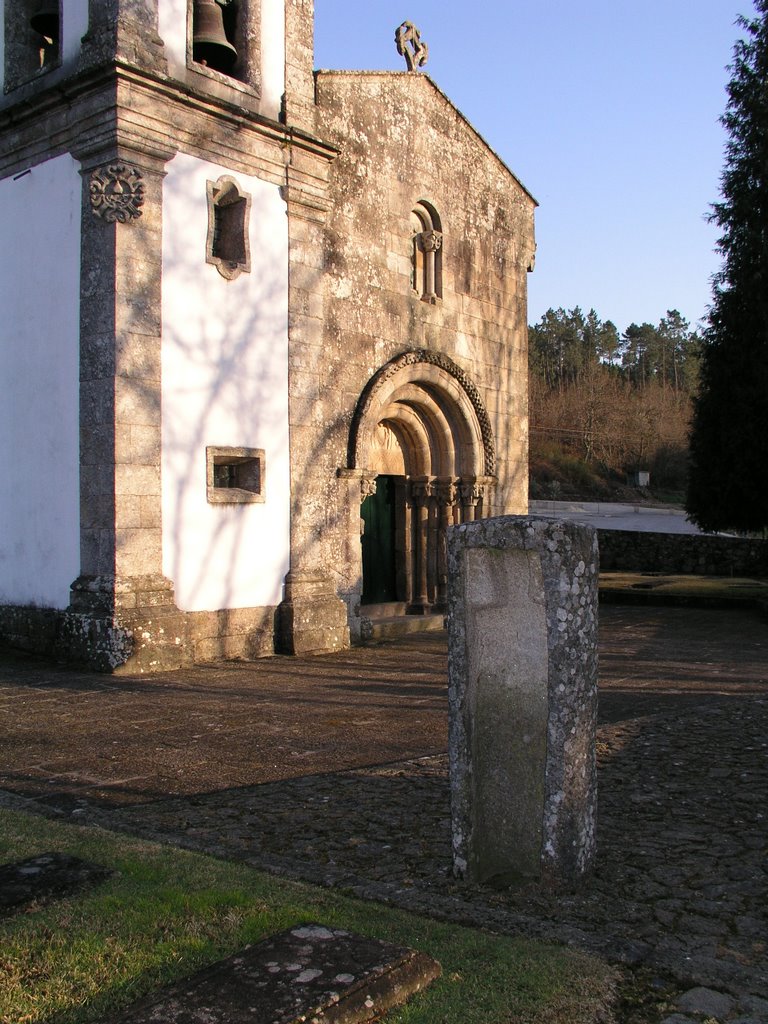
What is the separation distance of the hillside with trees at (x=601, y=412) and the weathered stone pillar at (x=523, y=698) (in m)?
45.6

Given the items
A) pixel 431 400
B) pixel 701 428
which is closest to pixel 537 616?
pixel 431 400

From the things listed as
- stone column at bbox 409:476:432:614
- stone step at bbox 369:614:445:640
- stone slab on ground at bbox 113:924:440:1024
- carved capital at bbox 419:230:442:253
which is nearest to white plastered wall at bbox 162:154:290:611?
stone step at bbox 369:614:445:640

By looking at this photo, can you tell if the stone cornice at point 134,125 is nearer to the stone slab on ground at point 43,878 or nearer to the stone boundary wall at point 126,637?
the stone boundary wall at point 126,637

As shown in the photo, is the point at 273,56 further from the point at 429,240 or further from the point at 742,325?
the point at 742,325

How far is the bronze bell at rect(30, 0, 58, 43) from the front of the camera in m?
10.7

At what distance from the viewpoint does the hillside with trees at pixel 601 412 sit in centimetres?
5578

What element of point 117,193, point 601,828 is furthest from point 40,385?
point 601,828

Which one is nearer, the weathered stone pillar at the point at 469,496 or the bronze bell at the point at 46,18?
the bronze bell at the point at 46,18

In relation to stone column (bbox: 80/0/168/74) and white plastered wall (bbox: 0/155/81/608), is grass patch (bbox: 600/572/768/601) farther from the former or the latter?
stone column (bbox: 80/0/168/74)

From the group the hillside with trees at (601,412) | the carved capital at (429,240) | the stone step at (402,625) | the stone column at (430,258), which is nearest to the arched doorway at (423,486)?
the stone step at (402,625)

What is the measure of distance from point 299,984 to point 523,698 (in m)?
1.57

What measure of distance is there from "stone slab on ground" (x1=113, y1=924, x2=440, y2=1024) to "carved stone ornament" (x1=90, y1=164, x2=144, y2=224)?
8199 millimetres

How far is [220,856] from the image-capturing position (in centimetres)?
416

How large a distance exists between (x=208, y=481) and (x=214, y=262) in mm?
2393
